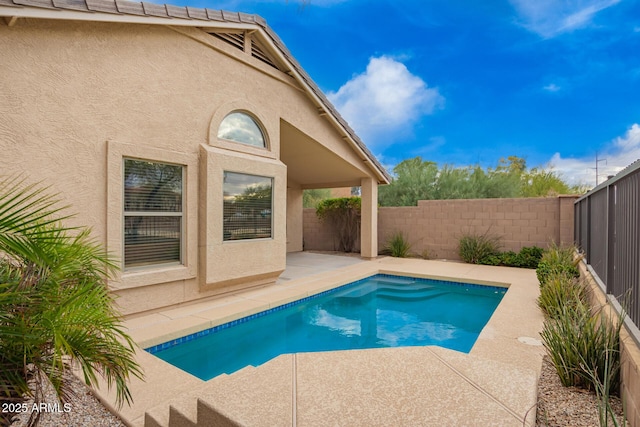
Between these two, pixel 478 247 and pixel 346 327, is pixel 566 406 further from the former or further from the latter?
pixel 478 247

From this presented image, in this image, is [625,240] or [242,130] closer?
[625,240]

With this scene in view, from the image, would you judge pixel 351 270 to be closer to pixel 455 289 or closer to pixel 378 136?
pixel 455 289

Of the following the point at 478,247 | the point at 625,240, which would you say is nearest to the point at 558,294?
the point at 625,240

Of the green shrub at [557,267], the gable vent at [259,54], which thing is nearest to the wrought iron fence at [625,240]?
the green shrub at [557,267]

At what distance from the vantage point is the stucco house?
5164 mm

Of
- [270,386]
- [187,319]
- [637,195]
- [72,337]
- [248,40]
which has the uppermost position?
[248,40]

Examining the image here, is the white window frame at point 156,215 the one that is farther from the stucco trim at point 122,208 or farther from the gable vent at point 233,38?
the gable vent at point 233,38

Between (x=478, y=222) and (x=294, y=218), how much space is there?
8572mm

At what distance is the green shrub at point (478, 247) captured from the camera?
44.2 ft

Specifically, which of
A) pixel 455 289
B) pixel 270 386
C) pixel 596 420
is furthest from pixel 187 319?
pixel 455 289

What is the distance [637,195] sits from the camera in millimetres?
3141

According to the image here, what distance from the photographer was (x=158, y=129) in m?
6.62

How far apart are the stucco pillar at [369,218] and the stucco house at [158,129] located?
5477 millimetres

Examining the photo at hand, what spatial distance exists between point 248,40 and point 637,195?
26.7 ft
